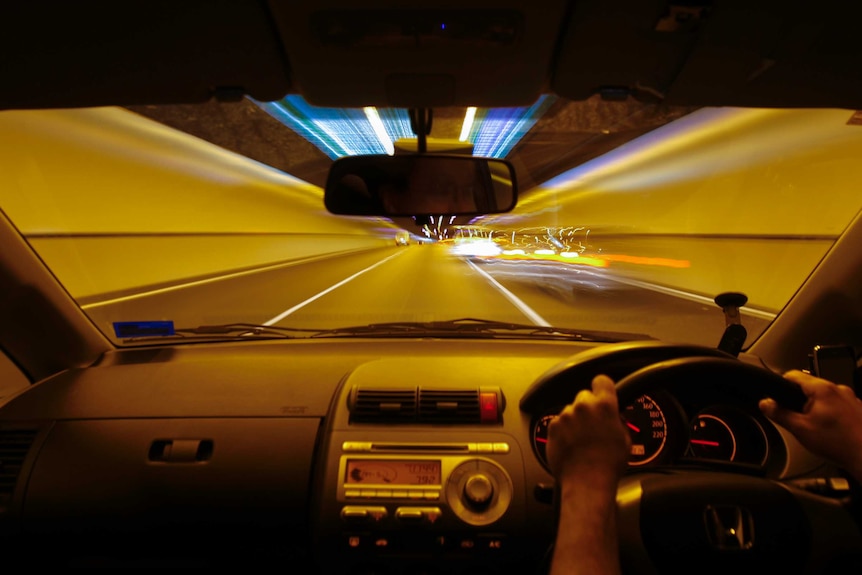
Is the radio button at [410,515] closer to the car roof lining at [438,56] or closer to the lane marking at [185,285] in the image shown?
the car roof lining at [438,56]

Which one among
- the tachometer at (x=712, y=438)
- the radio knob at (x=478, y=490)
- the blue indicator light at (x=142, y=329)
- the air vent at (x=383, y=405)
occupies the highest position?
the blue indicator light at (x=142, y=329)

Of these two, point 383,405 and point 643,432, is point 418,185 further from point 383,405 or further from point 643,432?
point 643,432

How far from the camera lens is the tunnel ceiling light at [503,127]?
177 inches

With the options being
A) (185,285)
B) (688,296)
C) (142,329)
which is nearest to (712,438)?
(142,329)

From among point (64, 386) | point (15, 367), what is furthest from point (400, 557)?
point (15, 367)

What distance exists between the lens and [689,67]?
7.83ft

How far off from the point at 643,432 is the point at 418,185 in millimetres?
1901

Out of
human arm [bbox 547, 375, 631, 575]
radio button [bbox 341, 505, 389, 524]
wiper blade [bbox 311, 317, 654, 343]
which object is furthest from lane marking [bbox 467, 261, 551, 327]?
human arm [bbox 547, 375, 631, 575]

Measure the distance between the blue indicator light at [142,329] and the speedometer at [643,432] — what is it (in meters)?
2.62

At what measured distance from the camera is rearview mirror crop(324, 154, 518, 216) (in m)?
3.19

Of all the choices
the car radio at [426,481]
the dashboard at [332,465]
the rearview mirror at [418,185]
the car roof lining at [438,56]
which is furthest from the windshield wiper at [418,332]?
the car roof lining at [438,56]

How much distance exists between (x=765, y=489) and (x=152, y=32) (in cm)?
306

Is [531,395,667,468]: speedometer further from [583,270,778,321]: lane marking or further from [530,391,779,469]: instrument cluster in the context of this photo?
[583,270,778,321]: lane marking

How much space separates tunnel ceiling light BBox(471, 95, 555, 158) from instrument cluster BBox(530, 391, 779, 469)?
2.19 m
